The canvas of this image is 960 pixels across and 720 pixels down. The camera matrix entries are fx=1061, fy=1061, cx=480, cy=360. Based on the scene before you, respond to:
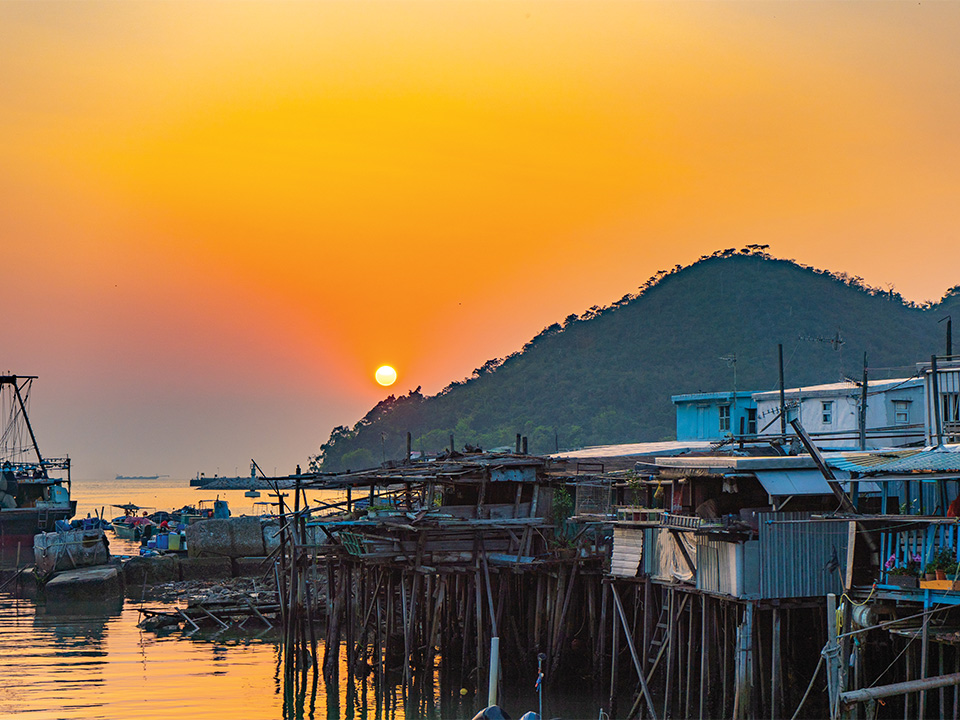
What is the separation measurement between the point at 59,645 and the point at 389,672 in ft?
50.7

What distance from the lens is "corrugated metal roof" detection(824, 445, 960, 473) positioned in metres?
17.6

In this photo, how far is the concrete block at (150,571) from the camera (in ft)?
177

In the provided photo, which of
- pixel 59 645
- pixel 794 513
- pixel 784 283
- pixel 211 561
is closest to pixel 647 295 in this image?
pixel 784 283

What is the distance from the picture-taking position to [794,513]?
21594 millimetres

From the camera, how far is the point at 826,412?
4212cm

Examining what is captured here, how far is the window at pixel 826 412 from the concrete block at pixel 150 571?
108 feet

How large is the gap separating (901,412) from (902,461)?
21.8m

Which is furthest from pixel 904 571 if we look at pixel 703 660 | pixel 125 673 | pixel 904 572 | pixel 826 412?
pixel 826 412

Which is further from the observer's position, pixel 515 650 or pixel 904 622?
pixel 515 650

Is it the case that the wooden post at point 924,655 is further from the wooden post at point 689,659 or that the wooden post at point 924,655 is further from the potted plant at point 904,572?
the wooden post at point 689,659

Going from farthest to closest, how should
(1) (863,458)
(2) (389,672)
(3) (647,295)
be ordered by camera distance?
(3) (647,295), (2) (389,672), (1) (863,458)

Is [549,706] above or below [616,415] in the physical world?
below

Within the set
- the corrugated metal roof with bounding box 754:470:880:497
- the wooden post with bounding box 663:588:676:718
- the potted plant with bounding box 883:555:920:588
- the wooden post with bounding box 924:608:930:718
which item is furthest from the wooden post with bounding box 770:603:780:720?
the wooden post with bounding box 924:608:930:718

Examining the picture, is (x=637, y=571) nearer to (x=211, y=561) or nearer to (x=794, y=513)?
(x=794, y=513)
